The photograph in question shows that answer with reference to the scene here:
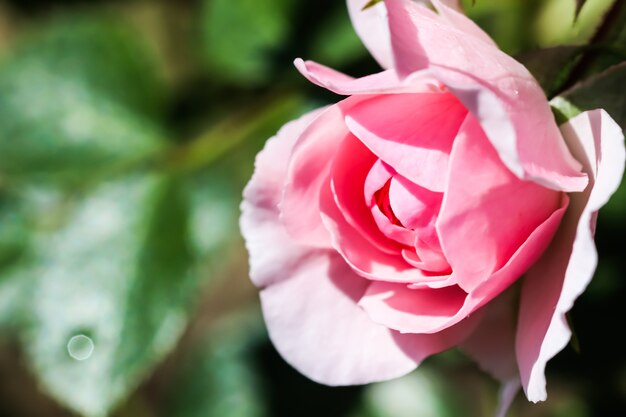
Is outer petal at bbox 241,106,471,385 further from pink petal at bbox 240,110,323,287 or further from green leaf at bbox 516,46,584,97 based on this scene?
green leaf at bbox 516,46,584,97

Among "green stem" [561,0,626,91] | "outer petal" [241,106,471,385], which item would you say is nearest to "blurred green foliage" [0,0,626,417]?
"green stem" [561,0,626,91]

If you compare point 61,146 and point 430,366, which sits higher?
point 61,146

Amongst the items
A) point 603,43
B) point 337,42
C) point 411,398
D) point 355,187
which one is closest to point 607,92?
point 603,43

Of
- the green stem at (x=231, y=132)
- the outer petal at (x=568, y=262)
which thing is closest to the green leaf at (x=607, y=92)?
the outer petal at (x=568, y=262)

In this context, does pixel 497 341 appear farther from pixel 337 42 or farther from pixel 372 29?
pixel 337 42

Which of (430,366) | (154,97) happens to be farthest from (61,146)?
(430,366)

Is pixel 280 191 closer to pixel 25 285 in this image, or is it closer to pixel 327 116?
pixel 327 116
